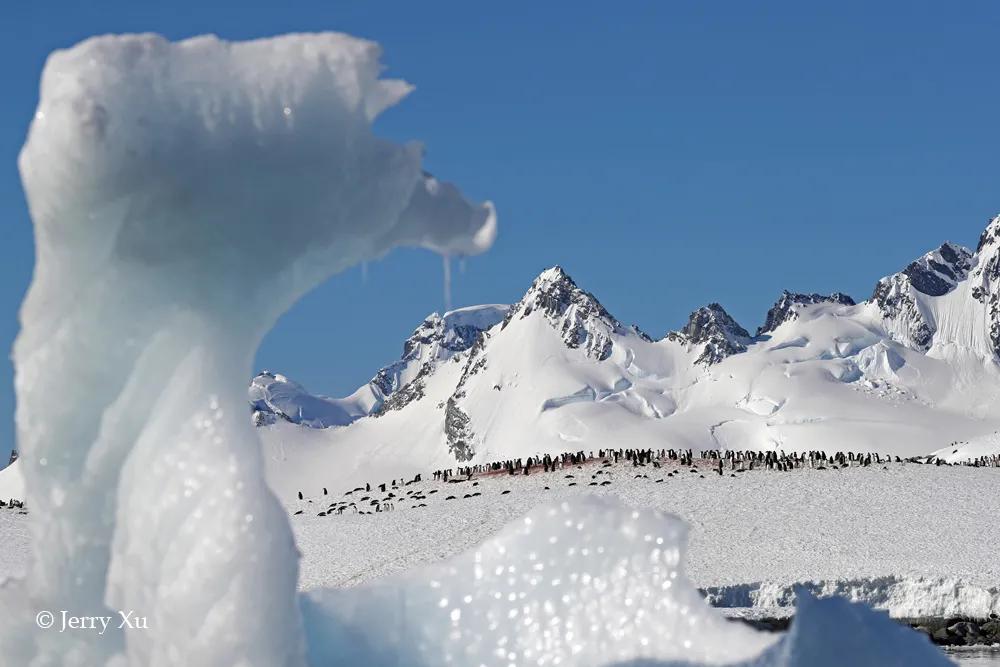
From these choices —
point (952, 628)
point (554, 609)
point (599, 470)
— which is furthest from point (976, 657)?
point (599, 470)

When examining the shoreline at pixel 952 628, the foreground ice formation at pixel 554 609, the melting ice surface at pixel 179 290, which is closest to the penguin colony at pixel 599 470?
the shoreline at pixel 952 628

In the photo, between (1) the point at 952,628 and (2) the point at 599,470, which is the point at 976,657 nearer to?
(1) the point at 952,628

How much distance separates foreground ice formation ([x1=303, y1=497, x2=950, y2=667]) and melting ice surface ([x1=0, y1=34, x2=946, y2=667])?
2363mm

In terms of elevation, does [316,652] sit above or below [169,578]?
below

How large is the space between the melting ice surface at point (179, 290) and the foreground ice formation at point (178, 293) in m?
0.01

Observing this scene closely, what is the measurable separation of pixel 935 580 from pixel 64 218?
24.0 metres

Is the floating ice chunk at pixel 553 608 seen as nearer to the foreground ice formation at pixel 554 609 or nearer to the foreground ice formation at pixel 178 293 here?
the foreground ice formation at pixel 554 609

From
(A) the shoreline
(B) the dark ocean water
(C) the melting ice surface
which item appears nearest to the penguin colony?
(A) the shoreline

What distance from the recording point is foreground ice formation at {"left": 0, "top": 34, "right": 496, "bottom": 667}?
953 centimetres

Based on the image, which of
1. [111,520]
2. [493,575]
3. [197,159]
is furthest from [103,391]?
Result: [493,575]

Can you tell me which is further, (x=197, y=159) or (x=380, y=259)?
(x=380, y=259)

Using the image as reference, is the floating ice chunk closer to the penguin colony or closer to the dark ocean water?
the dark ocean water

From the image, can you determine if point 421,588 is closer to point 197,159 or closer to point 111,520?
point 111,520

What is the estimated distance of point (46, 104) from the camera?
31.5ft
